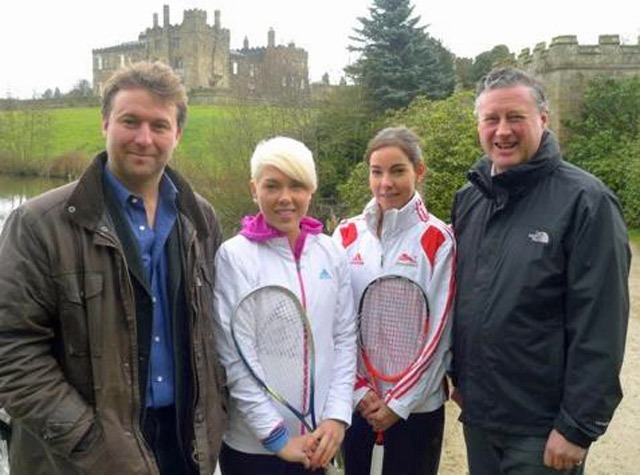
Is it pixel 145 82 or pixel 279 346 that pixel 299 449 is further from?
pixel 145 82

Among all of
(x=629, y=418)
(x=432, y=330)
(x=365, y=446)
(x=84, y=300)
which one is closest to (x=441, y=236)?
(x=432, y=330)

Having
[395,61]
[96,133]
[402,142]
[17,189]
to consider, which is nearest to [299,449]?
[402,142]

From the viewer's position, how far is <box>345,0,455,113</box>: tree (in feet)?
73.0

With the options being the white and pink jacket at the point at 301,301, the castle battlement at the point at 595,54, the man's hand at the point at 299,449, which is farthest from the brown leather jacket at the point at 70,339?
the castle battlement at the point at 595,54

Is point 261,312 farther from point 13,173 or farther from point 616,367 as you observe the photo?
point 13,173

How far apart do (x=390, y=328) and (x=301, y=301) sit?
2.03 ft

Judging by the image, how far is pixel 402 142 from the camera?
143 inches

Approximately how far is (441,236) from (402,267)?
28cm

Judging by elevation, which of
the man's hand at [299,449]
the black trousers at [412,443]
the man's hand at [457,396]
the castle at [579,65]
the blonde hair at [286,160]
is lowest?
the black trousers at [412,443]

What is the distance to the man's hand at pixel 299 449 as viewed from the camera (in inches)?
122

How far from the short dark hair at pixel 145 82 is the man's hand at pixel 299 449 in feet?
5.54

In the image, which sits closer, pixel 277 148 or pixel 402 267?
pixel 277 148

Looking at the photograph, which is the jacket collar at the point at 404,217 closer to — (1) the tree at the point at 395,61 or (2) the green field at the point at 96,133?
(2) the green field at the point at 96,133

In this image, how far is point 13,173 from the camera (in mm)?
40281
